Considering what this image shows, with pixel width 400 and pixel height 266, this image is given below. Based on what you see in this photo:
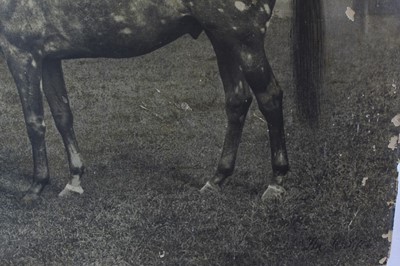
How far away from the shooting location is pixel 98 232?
2328 millimetres

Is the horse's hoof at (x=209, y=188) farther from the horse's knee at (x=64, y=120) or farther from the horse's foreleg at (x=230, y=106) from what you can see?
the horse's knee at (x=64, y=120)

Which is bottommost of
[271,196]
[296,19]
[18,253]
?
[18,253]

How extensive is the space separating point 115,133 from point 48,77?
0.32m

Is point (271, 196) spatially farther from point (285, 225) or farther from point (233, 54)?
point (233, 54)

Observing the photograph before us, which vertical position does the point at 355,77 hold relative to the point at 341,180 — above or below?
above

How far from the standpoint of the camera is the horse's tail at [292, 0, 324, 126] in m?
2.25

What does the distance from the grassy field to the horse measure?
0.04 metres

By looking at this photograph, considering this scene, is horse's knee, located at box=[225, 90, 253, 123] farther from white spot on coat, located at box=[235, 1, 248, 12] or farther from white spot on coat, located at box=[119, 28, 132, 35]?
white spot on coat, located at box=[119, 28, 132, 35]

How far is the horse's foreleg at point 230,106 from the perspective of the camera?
87.4 inches

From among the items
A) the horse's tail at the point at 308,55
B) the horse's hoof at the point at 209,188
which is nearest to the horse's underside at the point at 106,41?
the horse's tail at the point at 308,55

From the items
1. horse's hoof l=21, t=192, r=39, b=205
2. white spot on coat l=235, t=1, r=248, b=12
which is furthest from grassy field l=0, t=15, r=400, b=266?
white spot on coat l=235, t=1, r=248, b=12

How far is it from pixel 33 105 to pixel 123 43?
1.36 feet

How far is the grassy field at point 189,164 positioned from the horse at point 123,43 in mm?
36

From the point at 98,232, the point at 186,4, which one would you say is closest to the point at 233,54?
the point at 186,4
